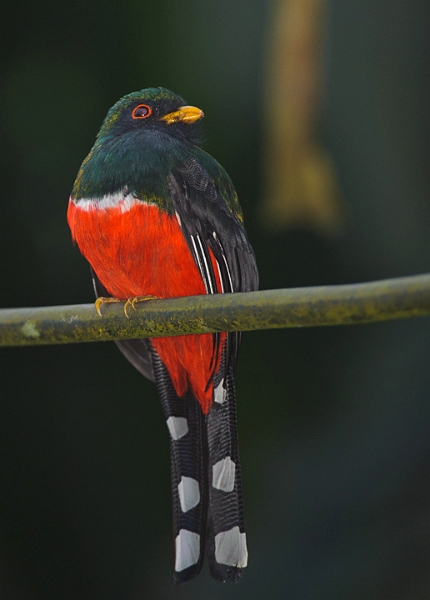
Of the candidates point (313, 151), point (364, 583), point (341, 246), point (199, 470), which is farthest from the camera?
point (341, 246)

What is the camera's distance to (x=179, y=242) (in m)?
1.77

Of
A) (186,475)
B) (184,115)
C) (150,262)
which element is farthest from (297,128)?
(186,475)

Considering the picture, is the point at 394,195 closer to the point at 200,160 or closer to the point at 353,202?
the point at 353,202

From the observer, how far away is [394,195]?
221cm

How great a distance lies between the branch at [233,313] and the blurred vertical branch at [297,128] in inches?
14.5

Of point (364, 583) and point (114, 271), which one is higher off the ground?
point (114, 271)

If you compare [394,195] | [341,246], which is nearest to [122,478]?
[341,246]

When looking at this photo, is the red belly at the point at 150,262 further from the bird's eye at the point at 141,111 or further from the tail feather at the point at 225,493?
the bird's eye at the point at 141,111

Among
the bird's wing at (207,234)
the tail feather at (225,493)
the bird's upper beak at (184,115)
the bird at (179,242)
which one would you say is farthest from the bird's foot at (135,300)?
the bird's upper beak at (184,115)

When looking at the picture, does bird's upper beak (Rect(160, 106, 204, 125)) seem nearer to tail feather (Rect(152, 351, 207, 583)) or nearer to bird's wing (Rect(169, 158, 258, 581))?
bird's wing (Rect(169, 158, 258, 581))

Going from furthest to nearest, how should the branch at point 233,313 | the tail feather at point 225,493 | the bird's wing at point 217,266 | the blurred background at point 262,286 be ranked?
the blurred background at point 262,286 → the bird's wing at point 217,266 → the tail feather at point 225,493 → the branch at point 233,313

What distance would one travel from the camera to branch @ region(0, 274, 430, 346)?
1.08 metres

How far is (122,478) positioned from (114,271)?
78cm

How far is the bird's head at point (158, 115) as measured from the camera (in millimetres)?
1743
